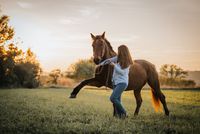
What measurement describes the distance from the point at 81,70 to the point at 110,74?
2694 centimetres

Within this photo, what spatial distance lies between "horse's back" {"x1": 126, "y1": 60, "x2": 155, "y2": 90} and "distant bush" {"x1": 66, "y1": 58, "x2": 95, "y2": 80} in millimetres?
24598

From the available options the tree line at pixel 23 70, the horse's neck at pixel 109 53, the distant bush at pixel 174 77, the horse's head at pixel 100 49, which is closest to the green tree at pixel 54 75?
the tree line at pixel 23 70

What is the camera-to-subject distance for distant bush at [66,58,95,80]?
108 ft

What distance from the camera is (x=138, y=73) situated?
25.0 ft

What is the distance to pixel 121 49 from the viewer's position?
6.29m

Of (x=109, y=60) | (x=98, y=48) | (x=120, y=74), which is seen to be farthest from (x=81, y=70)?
(x=120, y=74)

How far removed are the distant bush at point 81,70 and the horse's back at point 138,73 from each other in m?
24.6

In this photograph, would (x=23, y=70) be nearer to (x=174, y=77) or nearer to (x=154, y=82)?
(x=174, y=77)

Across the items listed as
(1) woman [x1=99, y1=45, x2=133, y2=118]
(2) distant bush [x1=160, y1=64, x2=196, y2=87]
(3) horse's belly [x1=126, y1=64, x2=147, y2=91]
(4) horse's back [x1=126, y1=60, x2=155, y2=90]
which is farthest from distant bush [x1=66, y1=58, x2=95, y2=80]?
(1) woman [x1=99, y1=45, x2=133, y2=118]

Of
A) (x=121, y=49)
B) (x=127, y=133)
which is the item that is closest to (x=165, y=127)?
(x=127, y=133)

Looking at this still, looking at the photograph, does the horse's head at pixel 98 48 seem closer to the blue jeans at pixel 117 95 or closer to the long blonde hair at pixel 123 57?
the long blonde hair at pixel 123 57

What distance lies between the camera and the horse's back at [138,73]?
24.5 ft

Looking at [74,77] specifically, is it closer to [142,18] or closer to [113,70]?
[142,18]

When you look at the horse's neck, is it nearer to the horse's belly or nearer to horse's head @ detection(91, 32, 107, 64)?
horse's head @ detection(91, 32, 107, 64)
